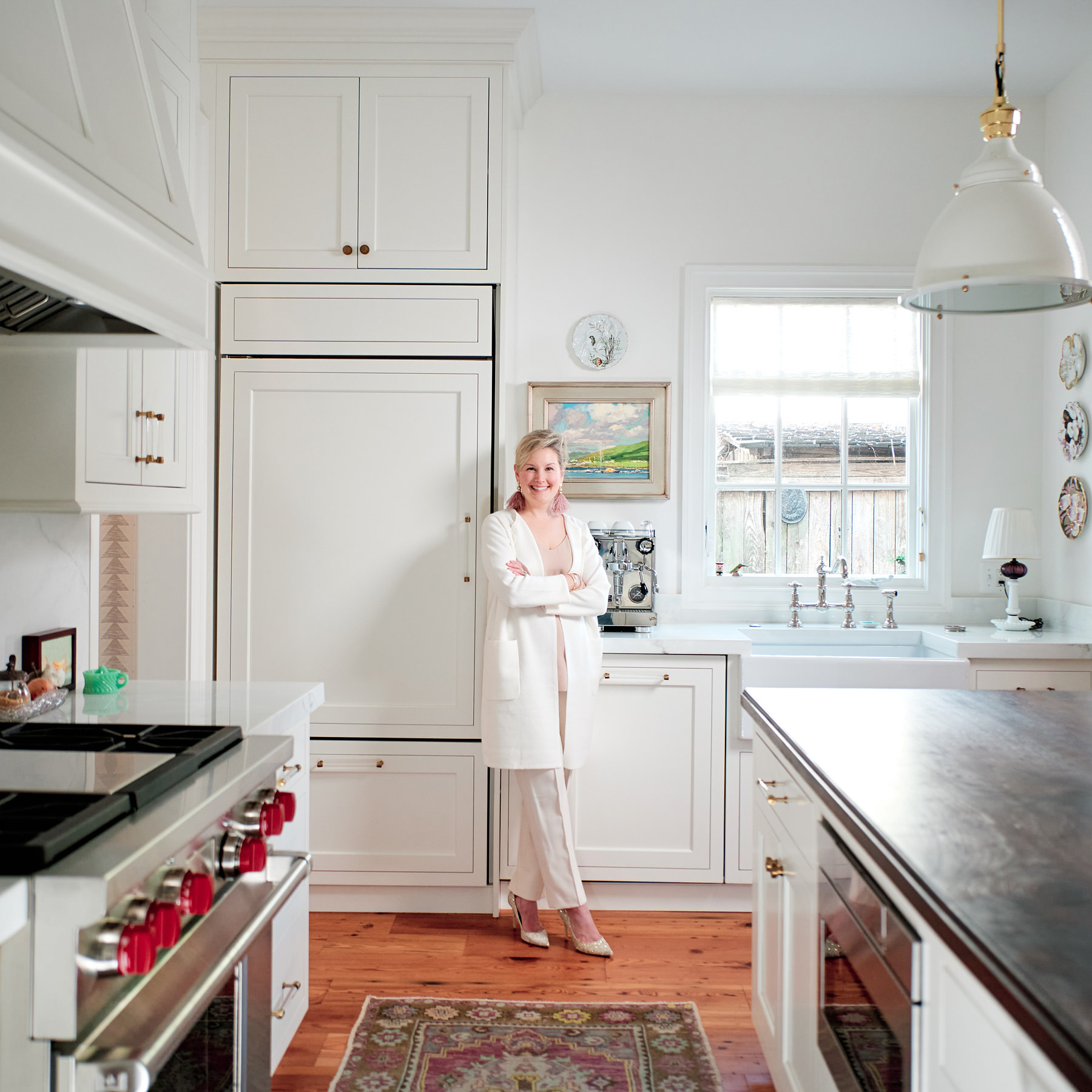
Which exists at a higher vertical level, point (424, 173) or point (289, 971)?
point (424, 173)

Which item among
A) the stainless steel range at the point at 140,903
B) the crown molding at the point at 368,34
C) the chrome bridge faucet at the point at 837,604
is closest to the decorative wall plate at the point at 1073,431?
the chrome bridge faucet at the point at 837,604

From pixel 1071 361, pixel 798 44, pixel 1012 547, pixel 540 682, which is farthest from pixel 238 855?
pixel 1071 361

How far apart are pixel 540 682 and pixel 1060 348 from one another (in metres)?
2.37

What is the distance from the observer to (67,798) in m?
1.17

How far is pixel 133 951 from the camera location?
1.00 m

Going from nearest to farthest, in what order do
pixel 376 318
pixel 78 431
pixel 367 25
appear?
1. pixel 78 431
2. pixel 367 25
3. pixel 376 318

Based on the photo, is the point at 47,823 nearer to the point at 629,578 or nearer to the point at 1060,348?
the point at 629,578

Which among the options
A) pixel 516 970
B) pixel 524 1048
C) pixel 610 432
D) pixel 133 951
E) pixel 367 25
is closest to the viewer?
pixel 133 951

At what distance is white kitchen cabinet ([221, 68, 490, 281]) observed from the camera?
2938 millimetres

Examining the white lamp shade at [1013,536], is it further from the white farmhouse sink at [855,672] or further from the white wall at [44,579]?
the white wall at [44,579]

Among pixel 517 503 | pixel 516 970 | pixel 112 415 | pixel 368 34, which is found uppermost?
pixel 368 34

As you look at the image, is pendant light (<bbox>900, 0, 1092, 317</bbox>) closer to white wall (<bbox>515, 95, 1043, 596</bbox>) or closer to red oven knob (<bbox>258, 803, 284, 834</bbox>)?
red oven knob (<bbox>258, 803, 284, 834</bbox>)

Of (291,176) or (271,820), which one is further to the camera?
(291,176)

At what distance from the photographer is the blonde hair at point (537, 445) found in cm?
282
